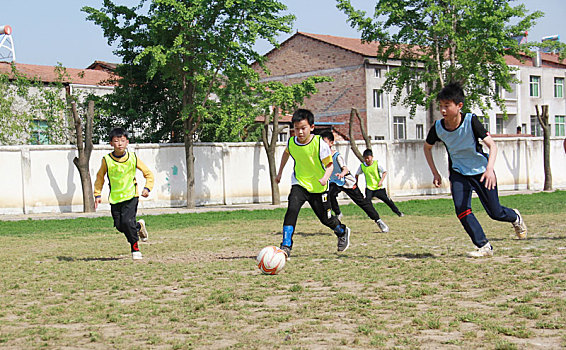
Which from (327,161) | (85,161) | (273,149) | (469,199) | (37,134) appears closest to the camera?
(469,199)

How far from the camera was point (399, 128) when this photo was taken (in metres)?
51.8

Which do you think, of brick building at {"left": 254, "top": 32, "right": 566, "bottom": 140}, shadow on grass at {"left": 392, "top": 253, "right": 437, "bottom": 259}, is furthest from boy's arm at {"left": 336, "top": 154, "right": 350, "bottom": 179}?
brick building at {"left": 254, "top": 32, "right": 566, "bottom": 140}

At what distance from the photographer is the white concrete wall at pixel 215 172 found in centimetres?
2547

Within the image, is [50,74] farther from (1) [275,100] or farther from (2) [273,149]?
(1) [275,100]

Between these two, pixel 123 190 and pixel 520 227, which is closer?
pixel 520 227

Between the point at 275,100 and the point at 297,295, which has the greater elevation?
the point at 275,100

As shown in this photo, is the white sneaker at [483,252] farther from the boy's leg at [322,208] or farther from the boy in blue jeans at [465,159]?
the boy's leg at [322,208]

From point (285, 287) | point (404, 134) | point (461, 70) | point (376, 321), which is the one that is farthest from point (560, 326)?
point (404, 134)

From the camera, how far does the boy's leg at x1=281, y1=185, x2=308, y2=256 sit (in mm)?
8781

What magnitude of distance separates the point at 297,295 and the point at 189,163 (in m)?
20.9

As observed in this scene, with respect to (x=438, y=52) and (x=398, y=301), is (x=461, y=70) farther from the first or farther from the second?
(x=398, y=301)

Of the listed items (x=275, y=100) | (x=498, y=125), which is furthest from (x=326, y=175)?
(x=498, y=125)

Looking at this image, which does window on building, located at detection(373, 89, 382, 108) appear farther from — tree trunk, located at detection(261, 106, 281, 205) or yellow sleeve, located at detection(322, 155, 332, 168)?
yellow sleeve, located at detection(322, 155, 332, 168)

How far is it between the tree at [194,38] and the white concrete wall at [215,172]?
118cm
